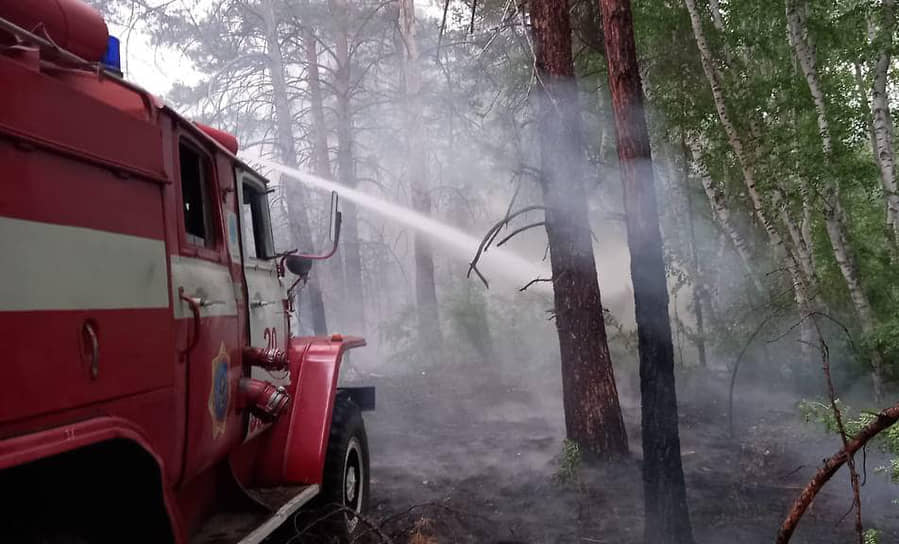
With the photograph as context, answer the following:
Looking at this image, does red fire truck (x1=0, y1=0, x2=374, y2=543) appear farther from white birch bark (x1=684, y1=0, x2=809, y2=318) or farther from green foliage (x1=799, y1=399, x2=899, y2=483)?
white birch bark (x1=684, y1=0, x2=809, y2=318)

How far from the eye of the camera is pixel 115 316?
2387 millimetres

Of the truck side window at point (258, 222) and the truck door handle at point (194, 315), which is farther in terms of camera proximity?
the truck side window at point (258, 222)

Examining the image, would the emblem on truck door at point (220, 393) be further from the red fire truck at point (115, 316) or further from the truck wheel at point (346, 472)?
the truck wheel at point (346, 472)

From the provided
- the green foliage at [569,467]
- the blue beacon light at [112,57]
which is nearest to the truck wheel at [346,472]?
the green foliage at [569,467]

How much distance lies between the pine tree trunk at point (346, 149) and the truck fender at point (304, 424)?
41.1ft

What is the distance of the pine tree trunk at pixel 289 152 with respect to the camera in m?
13.3

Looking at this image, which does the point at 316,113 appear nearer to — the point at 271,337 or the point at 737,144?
the point at 737,144

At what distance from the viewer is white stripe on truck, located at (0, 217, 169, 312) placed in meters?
1.94

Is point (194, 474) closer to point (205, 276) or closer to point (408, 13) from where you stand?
point (205, 276)

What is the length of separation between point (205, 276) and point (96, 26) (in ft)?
4.12

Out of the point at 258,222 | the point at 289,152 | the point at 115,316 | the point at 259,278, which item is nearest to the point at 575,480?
the point at 259,278

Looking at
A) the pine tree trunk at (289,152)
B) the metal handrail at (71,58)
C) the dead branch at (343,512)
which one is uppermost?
the pine tree trunk at (289,152)

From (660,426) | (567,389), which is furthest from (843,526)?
(567,389)

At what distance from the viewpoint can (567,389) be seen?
7.16 meters
